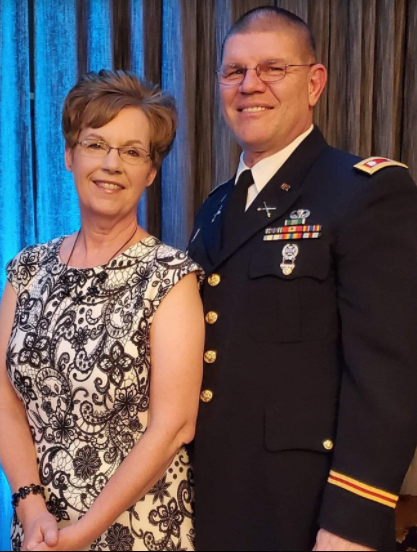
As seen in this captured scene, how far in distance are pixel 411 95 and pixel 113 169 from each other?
1099mm

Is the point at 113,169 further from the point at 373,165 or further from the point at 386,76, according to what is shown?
the point at 386,76

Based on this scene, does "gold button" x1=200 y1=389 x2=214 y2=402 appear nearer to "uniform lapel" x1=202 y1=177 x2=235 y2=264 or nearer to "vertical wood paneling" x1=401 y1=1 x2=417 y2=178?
"uniform lapel" x1=202 y1=177 x2=235 y2=264

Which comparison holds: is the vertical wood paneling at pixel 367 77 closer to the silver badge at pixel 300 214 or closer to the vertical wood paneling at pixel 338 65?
the vertical wood paneling at pixel 338 65

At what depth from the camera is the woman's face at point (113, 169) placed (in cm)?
147

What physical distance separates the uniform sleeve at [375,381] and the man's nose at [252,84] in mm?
441

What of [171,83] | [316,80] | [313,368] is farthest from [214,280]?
[171,83]

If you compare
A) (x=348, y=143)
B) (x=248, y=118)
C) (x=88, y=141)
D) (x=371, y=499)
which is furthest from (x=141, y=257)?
(x=348, y=143)

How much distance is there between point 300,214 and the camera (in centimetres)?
145

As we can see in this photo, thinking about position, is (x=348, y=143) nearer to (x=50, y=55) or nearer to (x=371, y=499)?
(x=50, y=55)

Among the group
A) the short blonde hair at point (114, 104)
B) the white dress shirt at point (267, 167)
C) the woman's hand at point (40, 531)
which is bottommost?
the woman's hand at point (40, 531)

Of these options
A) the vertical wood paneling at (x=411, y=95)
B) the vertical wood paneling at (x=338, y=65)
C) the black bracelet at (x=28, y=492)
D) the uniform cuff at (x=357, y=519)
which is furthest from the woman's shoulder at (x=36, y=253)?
the vertical wood paneling at (x=411, y=95)

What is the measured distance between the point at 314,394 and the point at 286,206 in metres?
0.41

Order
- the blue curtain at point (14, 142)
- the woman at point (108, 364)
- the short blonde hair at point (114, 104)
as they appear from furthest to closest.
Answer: the blue curtain at point (14, 142) → the short blonde hair at point (114, 104) → the woman at point (108, 364)

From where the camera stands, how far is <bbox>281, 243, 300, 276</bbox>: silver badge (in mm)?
1403
